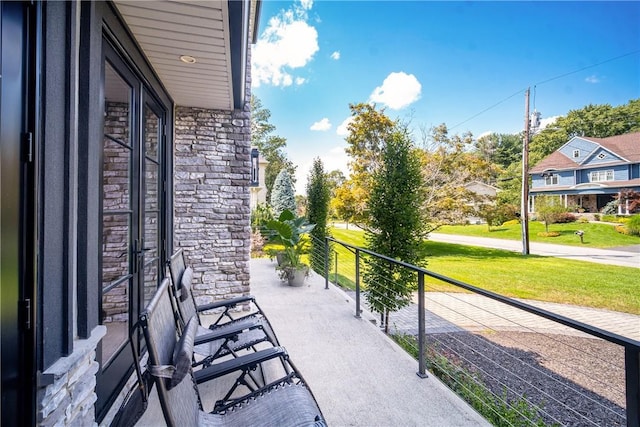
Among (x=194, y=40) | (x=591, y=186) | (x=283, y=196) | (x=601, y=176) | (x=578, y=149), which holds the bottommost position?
(x=283, y=196)

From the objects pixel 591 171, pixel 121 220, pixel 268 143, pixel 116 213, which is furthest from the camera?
pixel 268 143

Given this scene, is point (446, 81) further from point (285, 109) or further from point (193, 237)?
point (193, 237)

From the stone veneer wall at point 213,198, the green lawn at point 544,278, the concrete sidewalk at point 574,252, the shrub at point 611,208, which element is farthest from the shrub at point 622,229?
the stone veneer wall at point 213,198

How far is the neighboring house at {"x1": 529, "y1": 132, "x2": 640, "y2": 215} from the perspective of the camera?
63.4 feet

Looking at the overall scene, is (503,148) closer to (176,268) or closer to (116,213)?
(176,268)

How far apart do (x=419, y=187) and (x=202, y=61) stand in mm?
3667

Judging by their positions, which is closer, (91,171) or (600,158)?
(91,171)

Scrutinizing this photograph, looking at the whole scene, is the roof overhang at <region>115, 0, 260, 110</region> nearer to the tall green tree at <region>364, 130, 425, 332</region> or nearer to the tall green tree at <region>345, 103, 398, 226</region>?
the tall green tree at <region>364, 130, 425, 332</region>

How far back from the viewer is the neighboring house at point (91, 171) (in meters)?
1.10

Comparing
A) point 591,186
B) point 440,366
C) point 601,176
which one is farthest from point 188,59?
point 601,176

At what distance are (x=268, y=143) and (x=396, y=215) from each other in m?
22.0

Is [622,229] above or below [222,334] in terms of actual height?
above

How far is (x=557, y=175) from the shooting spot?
75.1 feet

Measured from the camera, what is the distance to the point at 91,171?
160 centimetres
